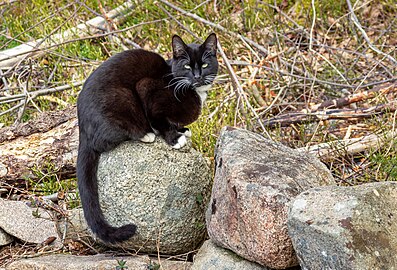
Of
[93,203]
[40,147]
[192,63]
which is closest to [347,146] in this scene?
[192,63]

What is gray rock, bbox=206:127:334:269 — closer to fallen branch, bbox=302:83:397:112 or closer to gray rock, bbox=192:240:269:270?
gray rock, bbox=192:240:269:270

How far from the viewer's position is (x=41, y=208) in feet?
15.0

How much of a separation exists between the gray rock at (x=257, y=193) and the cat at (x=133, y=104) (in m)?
0.48

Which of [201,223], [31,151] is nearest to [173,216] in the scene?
[201,223]

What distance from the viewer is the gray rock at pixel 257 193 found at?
3.10 meters

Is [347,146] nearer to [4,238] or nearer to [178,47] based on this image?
[178,47]

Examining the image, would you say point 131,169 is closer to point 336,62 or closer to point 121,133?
point 121,133

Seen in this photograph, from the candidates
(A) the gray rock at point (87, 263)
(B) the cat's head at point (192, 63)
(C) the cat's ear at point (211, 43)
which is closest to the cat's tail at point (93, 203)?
(A) the gray rock at point (87, 263)

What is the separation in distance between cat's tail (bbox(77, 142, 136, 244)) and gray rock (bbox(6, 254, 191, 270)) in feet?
0.49

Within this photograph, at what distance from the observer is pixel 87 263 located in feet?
11.9

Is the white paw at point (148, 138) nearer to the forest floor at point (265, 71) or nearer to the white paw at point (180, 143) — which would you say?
the white paw at point (180, 143)

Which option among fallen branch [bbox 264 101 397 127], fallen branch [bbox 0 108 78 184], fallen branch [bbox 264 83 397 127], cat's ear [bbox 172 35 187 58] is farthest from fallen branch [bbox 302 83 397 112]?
fallen branch [bbox 0 108 78 184]

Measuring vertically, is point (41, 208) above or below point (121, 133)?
below

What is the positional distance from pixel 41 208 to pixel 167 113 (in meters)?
1.30
